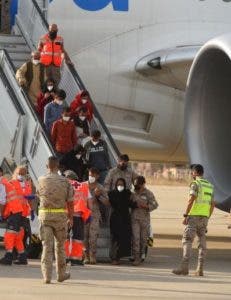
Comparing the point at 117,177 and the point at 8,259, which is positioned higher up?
the point at 117,177

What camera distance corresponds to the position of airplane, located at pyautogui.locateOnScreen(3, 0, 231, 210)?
19.0m

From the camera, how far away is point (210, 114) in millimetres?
17000

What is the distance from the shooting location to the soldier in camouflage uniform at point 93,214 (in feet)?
53.3

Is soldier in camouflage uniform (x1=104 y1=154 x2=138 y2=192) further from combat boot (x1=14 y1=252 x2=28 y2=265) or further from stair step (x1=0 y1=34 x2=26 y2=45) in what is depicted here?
stair step (x1=0 y1=34 x2=26 y2=45)

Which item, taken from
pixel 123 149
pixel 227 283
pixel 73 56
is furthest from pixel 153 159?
pixel 227 283

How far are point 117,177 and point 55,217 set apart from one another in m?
3.15

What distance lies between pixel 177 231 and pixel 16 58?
25.1 ft

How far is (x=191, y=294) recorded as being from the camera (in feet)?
42.7

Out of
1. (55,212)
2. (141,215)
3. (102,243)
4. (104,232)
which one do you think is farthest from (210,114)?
(55,212)

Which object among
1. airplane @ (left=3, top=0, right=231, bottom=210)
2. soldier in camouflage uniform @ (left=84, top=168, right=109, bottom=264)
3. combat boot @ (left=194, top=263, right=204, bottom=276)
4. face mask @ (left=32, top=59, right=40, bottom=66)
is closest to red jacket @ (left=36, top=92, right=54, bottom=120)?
face mask @ (left=32, top=59, right=40, bottom=66)

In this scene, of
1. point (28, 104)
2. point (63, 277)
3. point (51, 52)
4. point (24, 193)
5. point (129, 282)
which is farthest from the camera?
point (51, 52)

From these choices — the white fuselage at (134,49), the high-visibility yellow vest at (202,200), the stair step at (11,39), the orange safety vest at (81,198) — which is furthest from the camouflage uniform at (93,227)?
the stair step at (11,39)

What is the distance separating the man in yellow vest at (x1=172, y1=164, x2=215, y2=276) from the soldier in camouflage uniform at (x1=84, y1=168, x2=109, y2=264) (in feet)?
4.82

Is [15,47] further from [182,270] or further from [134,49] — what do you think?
[182,270]
